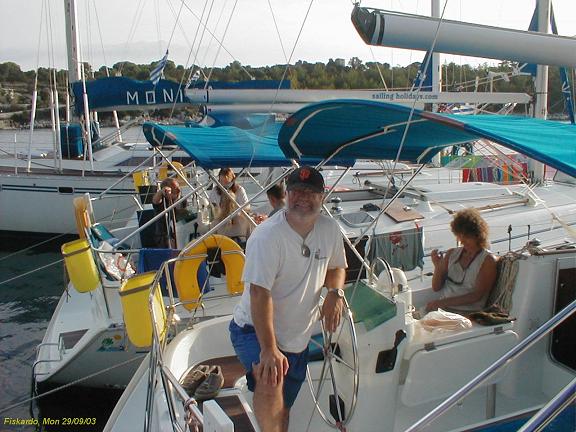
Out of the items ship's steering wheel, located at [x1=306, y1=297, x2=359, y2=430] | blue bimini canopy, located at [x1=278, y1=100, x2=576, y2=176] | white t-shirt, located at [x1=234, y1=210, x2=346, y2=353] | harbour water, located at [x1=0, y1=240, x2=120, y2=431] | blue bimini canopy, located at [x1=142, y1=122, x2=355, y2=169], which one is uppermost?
blue bimini canopy, located at [x1=278, y1=100, x2=576, y2=176]

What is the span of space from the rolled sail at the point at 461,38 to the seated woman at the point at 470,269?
121 cm

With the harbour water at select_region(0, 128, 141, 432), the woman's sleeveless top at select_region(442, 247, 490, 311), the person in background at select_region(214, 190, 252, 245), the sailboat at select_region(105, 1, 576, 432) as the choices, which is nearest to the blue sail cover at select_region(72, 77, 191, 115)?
the person in background at select_region(214, 190, 252, 245)

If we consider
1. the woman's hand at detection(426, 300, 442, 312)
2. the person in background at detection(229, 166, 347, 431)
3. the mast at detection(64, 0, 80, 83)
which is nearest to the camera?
the person in background at detection(229, 166, 347, 431)

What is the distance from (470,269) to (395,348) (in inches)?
43.5

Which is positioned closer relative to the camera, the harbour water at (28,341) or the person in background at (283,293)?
the person in background at (283,293)

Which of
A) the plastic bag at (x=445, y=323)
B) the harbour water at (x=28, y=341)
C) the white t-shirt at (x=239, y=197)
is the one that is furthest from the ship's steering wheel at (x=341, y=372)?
the white t-shirt at (x=239, y=197)

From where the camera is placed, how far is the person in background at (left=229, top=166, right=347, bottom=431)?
8.55 ft

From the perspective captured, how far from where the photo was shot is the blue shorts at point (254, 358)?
2.80m

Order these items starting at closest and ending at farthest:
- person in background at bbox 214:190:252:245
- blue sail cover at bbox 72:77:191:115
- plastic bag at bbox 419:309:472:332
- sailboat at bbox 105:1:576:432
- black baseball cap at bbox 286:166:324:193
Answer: black baseball cap at bbox 286:166:324:193
sailboat at bbox 105:1:576:432
plastic bag at bbox 419:309:472:332
person in background at bbox 214:190:252:245
blue sail cover at bbox 72:77:191:115

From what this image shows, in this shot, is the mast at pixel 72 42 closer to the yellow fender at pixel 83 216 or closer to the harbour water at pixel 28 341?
the harbour water at pixel 28 341

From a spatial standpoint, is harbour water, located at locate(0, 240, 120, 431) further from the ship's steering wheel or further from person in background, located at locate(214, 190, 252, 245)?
the ship's steering wheel

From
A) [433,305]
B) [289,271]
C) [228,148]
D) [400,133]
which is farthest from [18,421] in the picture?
[400,133]

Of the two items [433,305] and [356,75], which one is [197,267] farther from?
[356,75]

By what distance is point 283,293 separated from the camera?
108 inches
